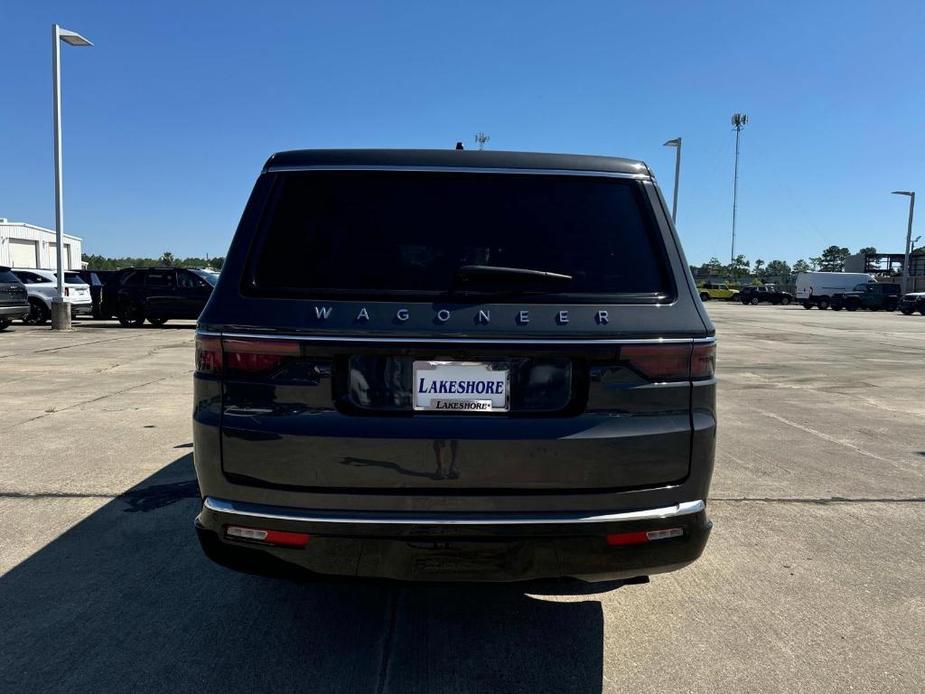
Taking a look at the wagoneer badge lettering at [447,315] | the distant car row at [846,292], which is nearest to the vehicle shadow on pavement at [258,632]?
the wagoneer badge lettering at [447,315]

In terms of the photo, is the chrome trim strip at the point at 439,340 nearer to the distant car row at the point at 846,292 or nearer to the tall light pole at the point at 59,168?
the tall light pole at the point at 59,168

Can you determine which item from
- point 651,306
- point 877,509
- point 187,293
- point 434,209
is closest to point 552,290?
point 651,306

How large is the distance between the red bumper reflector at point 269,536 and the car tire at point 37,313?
2080 cm

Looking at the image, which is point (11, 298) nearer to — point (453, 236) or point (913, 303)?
point (453, 236)

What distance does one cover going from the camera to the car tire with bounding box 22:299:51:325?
1978 cm

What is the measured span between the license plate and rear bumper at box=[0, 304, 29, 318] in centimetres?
1804

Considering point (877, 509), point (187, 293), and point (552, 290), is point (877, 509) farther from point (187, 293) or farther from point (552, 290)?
point (187, 293)

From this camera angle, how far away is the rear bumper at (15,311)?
16.6 meters

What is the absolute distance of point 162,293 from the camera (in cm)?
1875

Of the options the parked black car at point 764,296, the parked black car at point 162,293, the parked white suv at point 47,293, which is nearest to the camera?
the parked black car at point 162,293

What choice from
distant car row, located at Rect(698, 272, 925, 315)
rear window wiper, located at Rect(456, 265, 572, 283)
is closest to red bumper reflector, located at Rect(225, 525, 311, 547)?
rear window wiper, located at Rect(456, 265, 572, 283)

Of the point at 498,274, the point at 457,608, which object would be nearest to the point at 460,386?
the point at 498,274

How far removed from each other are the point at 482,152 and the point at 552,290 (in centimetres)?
65

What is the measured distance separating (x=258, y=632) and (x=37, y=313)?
21016 mm
